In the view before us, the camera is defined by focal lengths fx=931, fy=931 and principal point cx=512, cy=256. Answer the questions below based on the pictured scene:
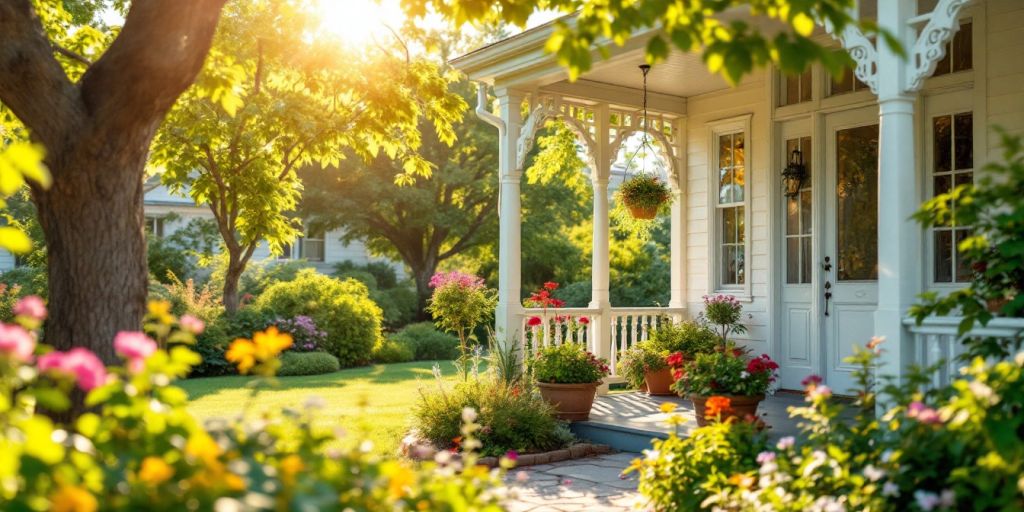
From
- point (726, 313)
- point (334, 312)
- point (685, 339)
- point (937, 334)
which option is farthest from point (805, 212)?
point (334, 312)

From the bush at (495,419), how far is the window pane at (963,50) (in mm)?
4264

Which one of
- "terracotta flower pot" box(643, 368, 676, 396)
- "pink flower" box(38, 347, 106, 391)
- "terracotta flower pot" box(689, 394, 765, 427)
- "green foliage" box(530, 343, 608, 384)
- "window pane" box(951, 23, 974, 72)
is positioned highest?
"window pane" box(951, 23, 974, 72)

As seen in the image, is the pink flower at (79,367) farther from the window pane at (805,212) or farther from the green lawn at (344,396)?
the window pane at (805,212)

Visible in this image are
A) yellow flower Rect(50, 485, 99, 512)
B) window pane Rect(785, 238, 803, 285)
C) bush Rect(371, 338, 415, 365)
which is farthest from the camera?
bush Rect(371, 338, 415, 365)

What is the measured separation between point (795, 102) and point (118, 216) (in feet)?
21.6

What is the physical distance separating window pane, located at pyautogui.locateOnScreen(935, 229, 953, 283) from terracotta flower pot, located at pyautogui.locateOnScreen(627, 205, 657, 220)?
105 inches

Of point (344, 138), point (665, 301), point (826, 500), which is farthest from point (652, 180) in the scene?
point (665, 301)

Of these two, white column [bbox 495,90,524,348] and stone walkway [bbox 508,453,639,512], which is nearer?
stone walkway [bbox 508,453,639,512]

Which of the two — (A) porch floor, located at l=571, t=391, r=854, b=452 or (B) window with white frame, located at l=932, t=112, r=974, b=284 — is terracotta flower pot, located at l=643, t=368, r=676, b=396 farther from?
(B) window with white frame, located at l=932, t=112, r=974, b=284

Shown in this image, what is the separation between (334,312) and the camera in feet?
54.4

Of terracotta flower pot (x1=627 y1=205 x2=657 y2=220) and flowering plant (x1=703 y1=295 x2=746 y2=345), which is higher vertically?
terracotta flower pot (x1=627 y1=205 x2=657 y2=220)

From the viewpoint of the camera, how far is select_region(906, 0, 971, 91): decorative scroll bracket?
5223 millimetres

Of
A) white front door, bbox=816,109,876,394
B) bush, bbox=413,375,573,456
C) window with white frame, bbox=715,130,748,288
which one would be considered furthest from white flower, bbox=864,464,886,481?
window with white frame, bbox=715,130,748,288

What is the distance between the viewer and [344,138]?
9500 mm
